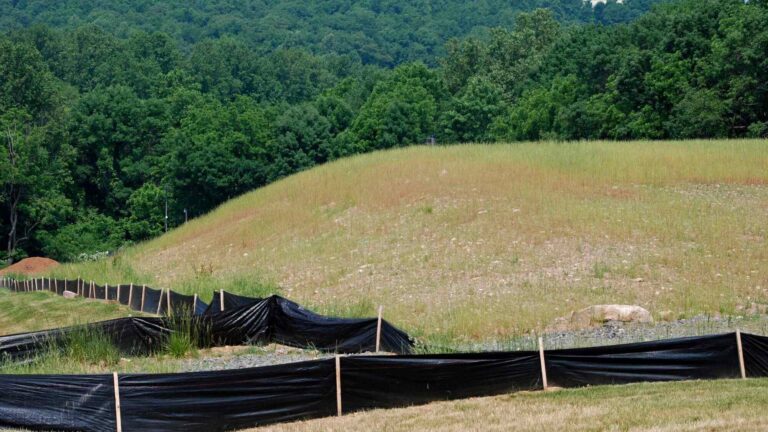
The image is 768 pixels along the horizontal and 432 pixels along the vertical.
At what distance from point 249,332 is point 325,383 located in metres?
7.06

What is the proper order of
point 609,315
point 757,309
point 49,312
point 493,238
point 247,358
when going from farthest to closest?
point 49,312 → point 493,238 → point 757,309 → point 609,315 → point 247,358

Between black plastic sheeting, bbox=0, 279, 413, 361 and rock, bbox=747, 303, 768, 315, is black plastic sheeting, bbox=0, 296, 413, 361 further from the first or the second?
rock, bbox=747, 303, 768, 315

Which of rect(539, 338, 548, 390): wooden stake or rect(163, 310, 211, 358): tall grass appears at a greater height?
rect(539, 338, 548, 390): wooden stake

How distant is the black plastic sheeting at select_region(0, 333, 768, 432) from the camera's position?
1361cm

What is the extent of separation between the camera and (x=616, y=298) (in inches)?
1016

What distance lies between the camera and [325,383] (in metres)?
14.6

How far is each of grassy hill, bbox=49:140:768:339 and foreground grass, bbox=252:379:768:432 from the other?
827cm

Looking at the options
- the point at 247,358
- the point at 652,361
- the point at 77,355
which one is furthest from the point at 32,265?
the point at 652,361

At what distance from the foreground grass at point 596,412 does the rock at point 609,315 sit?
7.80m

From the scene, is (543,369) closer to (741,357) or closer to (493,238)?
(741,357)

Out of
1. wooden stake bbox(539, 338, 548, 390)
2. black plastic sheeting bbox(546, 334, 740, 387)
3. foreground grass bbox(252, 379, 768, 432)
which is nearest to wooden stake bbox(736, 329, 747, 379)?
black plastic sheeting bbox(546, 334, 740, 387)

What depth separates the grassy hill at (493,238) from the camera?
26359mm

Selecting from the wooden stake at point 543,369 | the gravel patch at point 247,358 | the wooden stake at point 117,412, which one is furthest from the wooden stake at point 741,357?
the wooden stake at point 117,412

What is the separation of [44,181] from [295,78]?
6687cm
